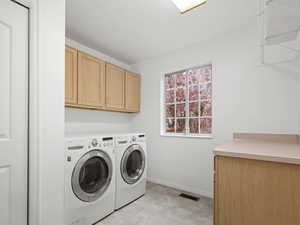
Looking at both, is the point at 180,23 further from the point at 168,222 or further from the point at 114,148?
the point at 168,222

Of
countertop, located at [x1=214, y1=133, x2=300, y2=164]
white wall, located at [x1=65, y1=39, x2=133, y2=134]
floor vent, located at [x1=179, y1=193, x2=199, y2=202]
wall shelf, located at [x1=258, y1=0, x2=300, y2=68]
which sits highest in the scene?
wall shelf, located at [x1=258, y1=0, x2=300, y2=68]

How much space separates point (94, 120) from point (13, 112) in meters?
1.53

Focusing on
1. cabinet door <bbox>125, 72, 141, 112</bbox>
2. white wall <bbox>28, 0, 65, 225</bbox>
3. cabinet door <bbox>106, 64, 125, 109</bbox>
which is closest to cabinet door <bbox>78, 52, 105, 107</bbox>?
cabinet door <bbox>106, 64, 125, 109</bbox>

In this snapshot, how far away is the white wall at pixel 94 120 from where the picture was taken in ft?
7.48

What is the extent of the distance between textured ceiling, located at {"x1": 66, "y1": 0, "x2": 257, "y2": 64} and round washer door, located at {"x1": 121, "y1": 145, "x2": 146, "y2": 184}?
1702 mm

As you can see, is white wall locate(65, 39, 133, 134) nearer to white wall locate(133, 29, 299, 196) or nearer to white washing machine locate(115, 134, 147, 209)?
white wall locate(133, 29, 299, 196)

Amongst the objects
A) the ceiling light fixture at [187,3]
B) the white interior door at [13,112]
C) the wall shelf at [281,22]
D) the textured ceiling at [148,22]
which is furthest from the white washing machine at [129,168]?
the wall shelf at [281,22]

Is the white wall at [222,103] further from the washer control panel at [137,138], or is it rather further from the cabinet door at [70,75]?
the cabinet door at [70,75]

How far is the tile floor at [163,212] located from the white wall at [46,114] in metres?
0.77

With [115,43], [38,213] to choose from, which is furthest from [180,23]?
[38,213]

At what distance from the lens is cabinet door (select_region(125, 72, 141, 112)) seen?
9.18ft

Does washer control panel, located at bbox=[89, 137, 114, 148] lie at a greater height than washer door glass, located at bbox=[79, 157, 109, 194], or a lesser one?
greater

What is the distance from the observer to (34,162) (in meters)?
1.10

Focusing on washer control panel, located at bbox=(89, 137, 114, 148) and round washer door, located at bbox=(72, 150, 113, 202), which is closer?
round washer door, located at bbox=(72, 150, 113, 202)
